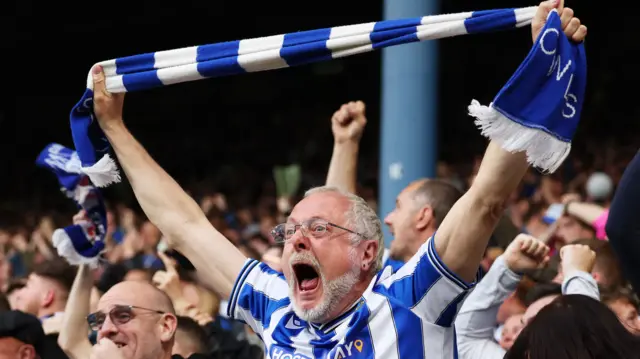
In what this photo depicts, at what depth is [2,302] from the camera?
5344 mm

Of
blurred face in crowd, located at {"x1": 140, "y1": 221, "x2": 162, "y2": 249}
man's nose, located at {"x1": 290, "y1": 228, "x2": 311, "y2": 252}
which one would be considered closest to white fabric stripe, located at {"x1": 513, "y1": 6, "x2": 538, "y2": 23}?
man's nose, located at {"x1": 290, "y1": 228, "x2": 311, "y2": 252}

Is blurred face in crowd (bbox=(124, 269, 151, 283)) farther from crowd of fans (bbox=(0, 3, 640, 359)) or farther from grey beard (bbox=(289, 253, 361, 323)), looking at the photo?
grey beard (bbox=(289, 253, 361, 323))

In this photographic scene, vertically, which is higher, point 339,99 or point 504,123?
point 504,123

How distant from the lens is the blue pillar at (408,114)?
5855 millimetres

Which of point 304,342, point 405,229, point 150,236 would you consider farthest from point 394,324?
point 150,236

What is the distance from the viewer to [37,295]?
5.98m

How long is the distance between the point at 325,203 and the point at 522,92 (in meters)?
0.85

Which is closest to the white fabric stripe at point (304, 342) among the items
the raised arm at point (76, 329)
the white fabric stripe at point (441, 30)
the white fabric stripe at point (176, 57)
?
the white fabric stripe at point (441, 30)

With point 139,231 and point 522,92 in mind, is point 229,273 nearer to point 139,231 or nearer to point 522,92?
point 522,92

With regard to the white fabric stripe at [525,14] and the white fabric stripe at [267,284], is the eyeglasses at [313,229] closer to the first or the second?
the white fabric stripe at [267,284]

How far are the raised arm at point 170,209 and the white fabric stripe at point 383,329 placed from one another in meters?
0.67

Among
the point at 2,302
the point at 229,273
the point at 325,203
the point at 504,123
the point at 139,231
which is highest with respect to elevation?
the point at 504,123

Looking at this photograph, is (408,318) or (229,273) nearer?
(408,318)

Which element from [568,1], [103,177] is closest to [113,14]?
[568,1]
